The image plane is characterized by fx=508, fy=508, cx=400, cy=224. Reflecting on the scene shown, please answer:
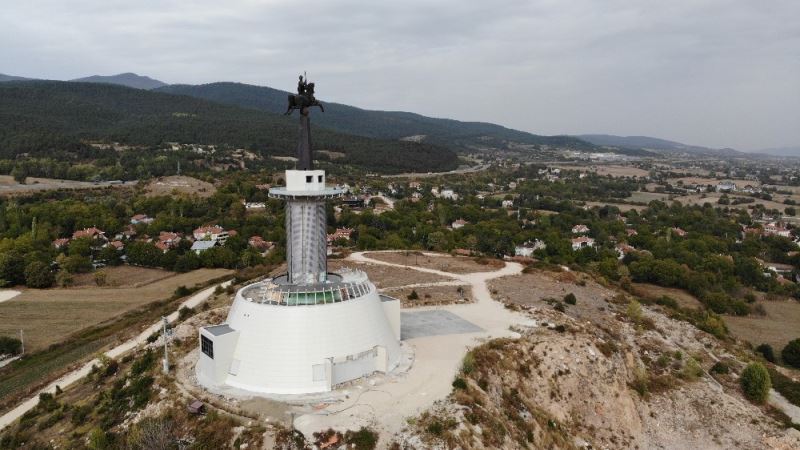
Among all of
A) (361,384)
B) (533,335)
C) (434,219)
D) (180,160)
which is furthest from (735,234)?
(180,160)

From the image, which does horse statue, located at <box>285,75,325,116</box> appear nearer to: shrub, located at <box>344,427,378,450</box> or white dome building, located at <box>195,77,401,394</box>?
white dome building, located at <box>195,77,401,394</box>

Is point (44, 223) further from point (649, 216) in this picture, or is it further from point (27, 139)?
point (649, 216)

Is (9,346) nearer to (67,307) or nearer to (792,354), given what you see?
(67,307)

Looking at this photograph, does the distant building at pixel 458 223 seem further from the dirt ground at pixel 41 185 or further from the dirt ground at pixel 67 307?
the dirt ground at pixel 41 185

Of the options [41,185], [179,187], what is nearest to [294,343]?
[179,187]

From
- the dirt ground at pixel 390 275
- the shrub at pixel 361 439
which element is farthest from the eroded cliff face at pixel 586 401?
the dirt ground at pixel 390 275

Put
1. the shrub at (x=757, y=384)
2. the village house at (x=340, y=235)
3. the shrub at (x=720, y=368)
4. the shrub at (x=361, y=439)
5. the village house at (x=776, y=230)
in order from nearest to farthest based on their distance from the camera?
the shrub at (x=361, y=439) < the shrub at (x=757, y=384) < the shrub at (x=720, y=368) < the village house at (x=340, y=235) < the village house at (x=776, y=230)
